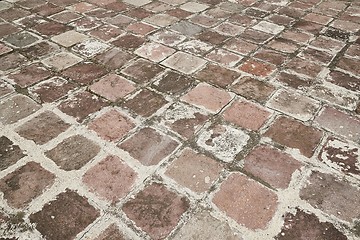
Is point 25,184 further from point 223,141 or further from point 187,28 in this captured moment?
point 187,28

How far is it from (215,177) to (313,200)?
486 millimetres

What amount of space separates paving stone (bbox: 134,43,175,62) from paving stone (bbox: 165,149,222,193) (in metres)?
1.09

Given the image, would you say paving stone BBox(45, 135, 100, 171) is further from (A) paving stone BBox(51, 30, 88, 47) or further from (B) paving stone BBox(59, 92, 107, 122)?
(A) paving stone BBox(51, 30, 88, 47)

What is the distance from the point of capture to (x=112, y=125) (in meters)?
1.92

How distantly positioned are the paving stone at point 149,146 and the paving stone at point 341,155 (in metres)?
0.85

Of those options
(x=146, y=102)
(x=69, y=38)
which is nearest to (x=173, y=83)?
(x=146, y=102)

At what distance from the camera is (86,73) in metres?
2.38

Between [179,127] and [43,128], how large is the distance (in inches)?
32.6

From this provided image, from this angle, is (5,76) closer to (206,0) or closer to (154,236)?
(154,236)

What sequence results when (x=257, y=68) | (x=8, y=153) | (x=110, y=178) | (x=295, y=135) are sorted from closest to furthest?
(x=110, y=178), (x=8, y=153), (x=295, y=135), (x=257, y=68)

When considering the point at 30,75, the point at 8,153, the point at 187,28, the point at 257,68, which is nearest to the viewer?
the point at 8,153

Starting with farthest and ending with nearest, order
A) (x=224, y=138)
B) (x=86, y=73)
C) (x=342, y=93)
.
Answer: (x=86, y=73) < (x=342, y=93) < (x=224, y=138)

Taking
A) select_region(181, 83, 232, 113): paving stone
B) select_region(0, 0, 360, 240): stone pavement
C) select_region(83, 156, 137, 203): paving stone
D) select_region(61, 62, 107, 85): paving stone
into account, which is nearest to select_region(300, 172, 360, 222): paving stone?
select_region(0, 0, 360, 240): stone pavement

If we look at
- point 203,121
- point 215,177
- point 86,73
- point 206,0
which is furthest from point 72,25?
point 215,177
